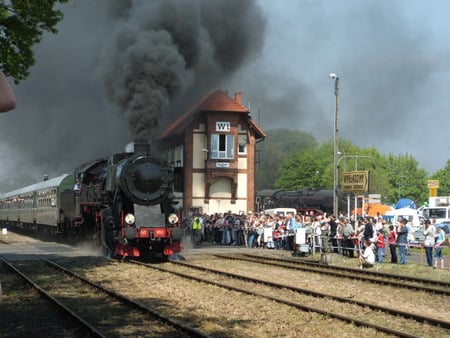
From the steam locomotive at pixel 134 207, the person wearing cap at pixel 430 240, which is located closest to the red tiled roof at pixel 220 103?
the steam locomotive at pixel 134 207

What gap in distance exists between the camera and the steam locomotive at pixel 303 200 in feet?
153

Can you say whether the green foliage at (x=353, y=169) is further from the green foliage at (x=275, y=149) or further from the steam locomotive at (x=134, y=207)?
the steam locomotive at (x=134, y=207)

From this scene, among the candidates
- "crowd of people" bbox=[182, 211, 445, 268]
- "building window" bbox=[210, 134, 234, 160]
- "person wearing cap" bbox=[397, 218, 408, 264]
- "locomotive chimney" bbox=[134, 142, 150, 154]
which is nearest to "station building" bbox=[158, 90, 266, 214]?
"building window" bbox=[210, 134, 234, 160]

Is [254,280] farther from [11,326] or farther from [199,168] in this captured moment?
[199,168]

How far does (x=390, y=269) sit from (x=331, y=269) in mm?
1694

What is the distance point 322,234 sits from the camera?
21.7 meters

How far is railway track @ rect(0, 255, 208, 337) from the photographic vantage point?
7578mm

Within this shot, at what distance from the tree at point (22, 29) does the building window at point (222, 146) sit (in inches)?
1232

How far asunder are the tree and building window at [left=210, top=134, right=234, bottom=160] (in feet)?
103

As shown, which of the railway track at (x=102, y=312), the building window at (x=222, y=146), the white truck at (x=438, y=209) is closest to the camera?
the railway track at (x=102, y=312)

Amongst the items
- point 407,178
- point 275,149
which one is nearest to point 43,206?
point 407,178

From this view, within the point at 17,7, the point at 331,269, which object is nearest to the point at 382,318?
the point at 331,269

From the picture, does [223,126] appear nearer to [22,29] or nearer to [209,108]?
[209,108]

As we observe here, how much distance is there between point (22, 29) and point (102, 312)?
8083 millimetres
